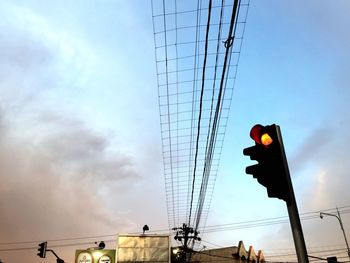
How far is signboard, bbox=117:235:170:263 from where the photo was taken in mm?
29156

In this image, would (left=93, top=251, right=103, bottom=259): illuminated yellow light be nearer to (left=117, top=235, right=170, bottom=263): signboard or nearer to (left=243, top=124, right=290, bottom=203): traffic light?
(left=117, top=235, right=170, bottom=263): signboard

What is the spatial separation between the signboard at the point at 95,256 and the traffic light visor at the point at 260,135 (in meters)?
24.4

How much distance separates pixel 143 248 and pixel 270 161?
26616mm

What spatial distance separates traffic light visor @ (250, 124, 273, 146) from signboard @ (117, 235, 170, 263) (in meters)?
25.9

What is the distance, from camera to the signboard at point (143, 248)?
2916 cm

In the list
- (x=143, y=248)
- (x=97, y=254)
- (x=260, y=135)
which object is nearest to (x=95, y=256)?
(x=97, y=254)

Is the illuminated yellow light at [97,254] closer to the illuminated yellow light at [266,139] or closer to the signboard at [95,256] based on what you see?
the signboard at [95,256]

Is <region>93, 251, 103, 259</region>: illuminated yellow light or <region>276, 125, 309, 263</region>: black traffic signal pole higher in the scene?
<region>93, 251, 103, 259</region>: illuminated yellow light

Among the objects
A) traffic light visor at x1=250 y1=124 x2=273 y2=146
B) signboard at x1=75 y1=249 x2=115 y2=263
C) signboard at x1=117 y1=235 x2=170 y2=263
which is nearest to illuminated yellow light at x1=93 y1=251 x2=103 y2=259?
signboard at x1=75 y1=249 x2=115 y2=263

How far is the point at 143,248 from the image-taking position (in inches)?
1168

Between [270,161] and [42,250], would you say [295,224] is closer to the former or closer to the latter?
[270,161]

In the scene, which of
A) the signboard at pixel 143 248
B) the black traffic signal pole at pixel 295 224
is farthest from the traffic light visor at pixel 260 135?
the signboard at pixel 143 248

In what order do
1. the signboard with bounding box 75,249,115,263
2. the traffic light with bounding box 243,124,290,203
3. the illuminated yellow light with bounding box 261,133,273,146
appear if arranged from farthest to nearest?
the signboard with bounding box 75,249,115,263, the illuminated yellow light with bounding box 261,133,273,146, the traffic light with bounding box 243,124,290,203

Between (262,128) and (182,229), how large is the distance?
3743cm
